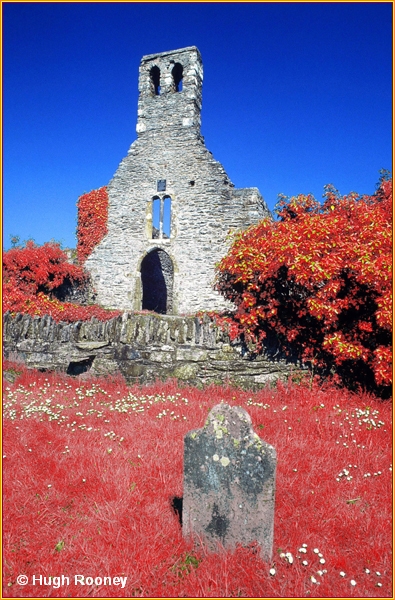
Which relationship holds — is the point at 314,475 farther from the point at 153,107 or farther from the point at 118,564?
the point at 153,107

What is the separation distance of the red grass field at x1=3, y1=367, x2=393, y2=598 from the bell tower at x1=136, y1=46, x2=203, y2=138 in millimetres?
15319

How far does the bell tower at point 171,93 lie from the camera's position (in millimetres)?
17686

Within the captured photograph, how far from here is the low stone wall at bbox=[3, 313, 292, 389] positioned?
7949 millimetres

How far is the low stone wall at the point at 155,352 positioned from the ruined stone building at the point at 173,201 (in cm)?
829

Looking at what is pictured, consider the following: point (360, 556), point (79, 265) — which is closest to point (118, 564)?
point (360, 556)

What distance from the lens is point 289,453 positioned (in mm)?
4980

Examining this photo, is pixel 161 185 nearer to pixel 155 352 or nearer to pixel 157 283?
pixel 157 283

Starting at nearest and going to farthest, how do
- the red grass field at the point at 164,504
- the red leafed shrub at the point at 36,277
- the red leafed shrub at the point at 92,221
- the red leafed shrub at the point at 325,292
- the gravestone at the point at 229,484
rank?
the red grass field at the point at 164,504 → the gravestone at the point at 229,484 → the red leafed shrub at the point at 325,292 → the red leafed shrub at the point at 36,277 → the red leafed shrub at the point at 92,221

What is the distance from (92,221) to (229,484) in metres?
17.4

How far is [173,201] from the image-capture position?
1750cm

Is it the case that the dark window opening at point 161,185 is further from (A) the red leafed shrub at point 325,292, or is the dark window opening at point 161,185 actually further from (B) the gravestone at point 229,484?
(B) the gravestone at point 229,484

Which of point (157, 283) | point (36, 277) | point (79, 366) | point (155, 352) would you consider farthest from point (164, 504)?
point (157, 283)

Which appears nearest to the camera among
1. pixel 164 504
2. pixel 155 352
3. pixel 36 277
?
pixel 164 504

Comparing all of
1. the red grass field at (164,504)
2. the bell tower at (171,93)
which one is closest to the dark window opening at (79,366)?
the red grass field at (164,504)
